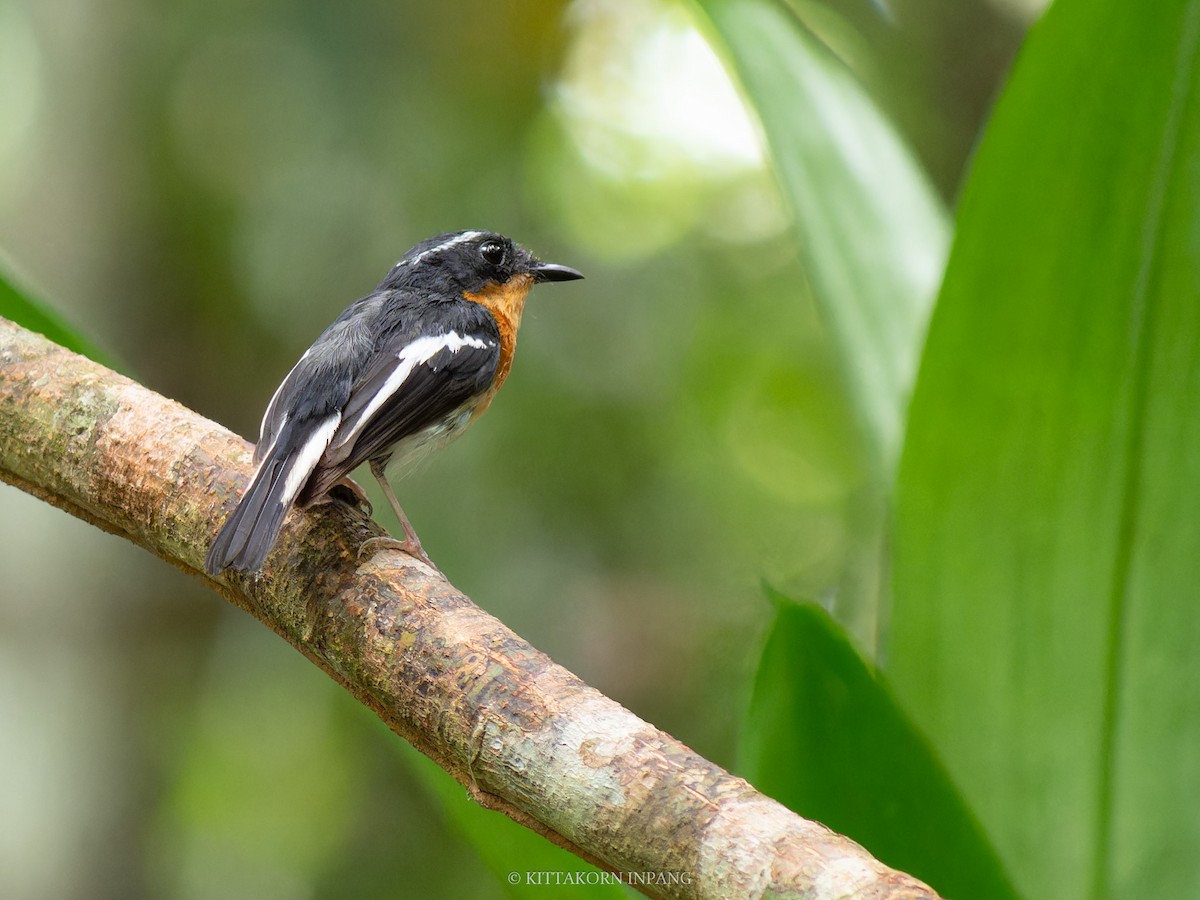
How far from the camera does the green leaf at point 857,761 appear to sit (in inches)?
54.7

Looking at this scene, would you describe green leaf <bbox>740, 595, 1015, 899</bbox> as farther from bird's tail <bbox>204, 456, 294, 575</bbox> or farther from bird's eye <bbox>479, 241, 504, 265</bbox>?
bird's eye <bbox>479, 241, 504, 265</bbox>

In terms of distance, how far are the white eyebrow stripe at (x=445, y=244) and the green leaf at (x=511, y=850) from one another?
65.2 inches

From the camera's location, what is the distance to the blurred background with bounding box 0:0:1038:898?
452 cm

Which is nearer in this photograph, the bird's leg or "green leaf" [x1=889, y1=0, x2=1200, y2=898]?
"green leaf" [x1=889, y1=0, x2=1200, y2=898]

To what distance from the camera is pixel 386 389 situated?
87.6 inches

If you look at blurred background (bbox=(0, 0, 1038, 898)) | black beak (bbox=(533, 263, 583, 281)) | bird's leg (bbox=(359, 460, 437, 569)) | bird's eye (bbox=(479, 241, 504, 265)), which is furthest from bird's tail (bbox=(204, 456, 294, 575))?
blurred background (bbox=(0, 0, 1038, 898))

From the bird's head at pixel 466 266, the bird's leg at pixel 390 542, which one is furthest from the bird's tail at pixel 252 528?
the bird's head at pixel 466 266

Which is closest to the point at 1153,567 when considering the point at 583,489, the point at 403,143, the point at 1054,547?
the point at 1054,547

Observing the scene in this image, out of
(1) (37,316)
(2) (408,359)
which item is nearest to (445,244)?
(2) (408,359)

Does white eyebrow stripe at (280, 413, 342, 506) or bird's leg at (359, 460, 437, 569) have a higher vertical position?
white eyebrow stripe at (280, 413, 342, 506)

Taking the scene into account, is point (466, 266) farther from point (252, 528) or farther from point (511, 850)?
point (511, 850)

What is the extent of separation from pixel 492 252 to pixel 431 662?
1700 millimetres

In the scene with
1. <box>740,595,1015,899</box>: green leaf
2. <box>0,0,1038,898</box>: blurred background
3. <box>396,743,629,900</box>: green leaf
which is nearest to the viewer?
<box>740,595,1015,899</box>: green leaf

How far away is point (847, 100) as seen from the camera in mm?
2396
